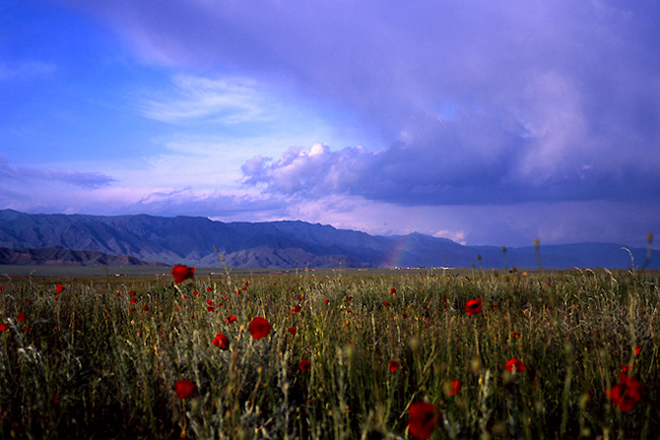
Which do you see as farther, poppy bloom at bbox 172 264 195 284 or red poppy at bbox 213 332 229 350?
poppy bloom at bbox 172 264 195 284

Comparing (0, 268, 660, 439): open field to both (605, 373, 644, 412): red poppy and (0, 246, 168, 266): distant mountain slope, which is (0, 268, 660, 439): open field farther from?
(0, 246, 168, 266): distant mountain slope

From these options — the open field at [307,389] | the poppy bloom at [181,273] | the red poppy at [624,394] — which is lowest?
the open field at [307,389]

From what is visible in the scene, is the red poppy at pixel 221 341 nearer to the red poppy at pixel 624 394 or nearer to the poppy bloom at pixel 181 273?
the poppy bloom at pixel 181 273

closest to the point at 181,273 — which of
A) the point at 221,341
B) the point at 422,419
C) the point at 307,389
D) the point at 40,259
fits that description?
the point at 221,341

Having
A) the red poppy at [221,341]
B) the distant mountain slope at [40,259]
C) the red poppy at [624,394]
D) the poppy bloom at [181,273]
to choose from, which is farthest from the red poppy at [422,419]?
the distant mountain slope at [40,259]

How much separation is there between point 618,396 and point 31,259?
769 feet

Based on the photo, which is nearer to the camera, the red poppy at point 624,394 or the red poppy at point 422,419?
the red poppy at point 422,419

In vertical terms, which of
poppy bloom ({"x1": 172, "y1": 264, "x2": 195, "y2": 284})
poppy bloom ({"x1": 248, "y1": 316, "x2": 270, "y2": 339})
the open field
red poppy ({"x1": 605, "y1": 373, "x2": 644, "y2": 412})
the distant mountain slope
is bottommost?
the distant mountain slope

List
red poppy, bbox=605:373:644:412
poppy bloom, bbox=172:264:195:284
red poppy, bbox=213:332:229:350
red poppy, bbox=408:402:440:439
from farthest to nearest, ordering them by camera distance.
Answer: poppy bloom, bbox=172:264:195:284 < red poppy, bbox=213:332:229:350 < red poppy, bbox=605:373:644:412 < red poppy, bbox=408:402:440:439

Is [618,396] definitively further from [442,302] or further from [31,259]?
A: [31,259]

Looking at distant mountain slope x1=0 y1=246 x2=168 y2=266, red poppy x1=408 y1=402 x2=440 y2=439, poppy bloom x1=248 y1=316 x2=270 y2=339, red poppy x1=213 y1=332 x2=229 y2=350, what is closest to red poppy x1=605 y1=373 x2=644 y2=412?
red poppy x1=408 y1=402 x2=440 y2=439

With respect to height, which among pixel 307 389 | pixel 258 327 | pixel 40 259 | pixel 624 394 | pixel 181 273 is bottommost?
pixel 40 259

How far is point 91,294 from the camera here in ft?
28.7

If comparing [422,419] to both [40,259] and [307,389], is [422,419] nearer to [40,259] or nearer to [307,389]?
[307,389]
